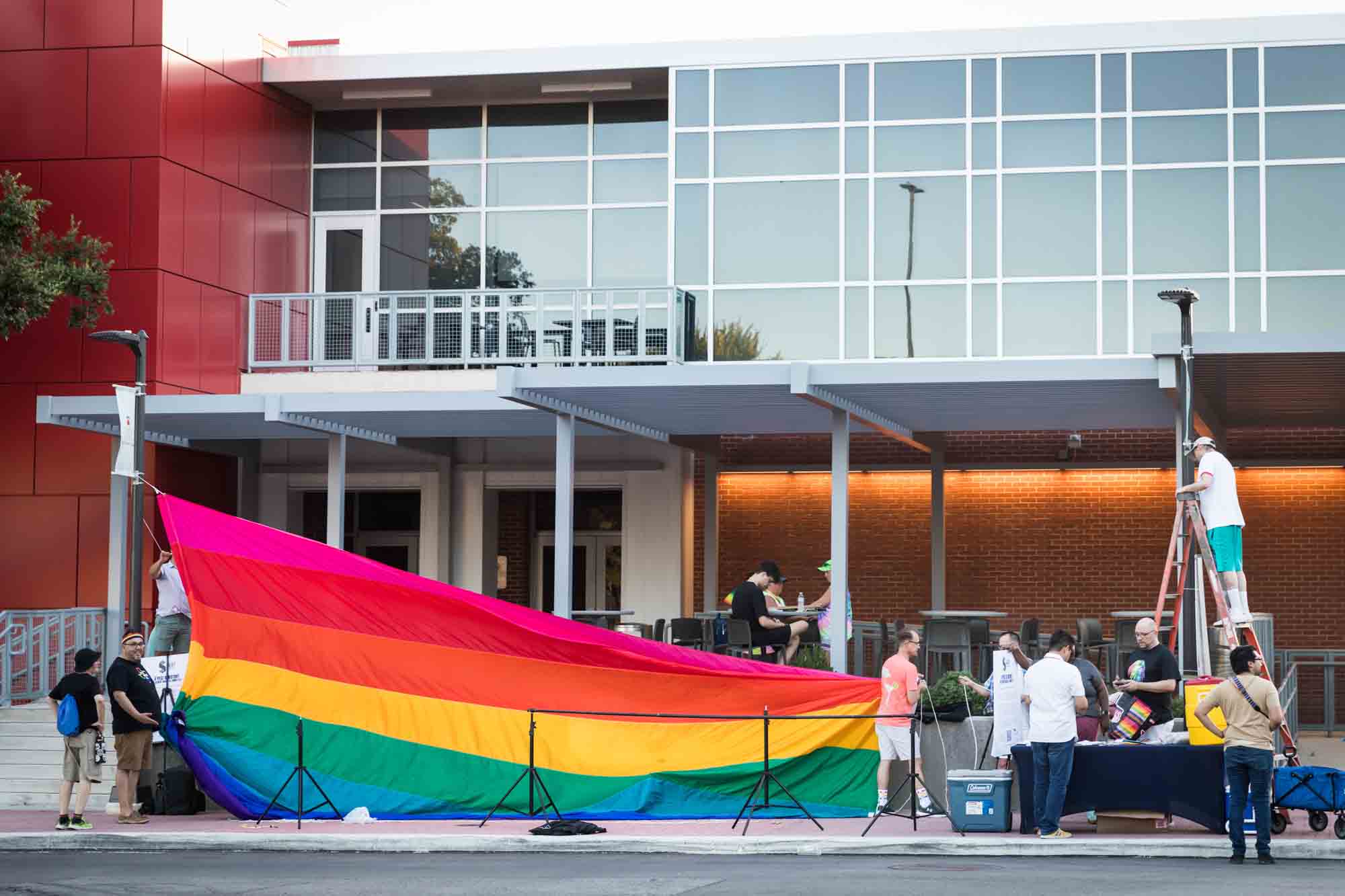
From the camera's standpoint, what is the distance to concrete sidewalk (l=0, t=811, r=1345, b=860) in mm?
13266

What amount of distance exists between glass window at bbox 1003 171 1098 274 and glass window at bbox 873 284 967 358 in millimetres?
649

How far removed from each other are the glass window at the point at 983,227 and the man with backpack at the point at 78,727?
1182 centimetres

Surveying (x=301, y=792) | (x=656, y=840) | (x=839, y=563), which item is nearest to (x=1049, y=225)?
(x=839, y=563)

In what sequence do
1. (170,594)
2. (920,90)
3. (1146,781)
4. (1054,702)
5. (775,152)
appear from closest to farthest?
(1054,702) → (1146,781) → (170,594) → (920,90) → (775,152)

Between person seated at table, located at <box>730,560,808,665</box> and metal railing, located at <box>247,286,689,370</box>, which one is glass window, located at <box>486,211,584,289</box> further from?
person seated at table, located at <box>730,560,808,665</box>

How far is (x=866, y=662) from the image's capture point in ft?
81.3

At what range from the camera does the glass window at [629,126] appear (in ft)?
81.7

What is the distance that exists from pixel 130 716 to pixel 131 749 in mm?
326

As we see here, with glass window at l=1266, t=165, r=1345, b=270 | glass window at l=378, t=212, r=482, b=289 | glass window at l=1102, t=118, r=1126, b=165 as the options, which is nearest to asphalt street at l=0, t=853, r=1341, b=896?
glass window at l=1266, t=165, r=1345, b=270

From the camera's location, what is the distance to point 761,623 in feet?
60.8

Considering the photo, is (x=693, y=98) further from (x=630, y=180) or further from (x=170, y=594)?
(x=170, y=594)

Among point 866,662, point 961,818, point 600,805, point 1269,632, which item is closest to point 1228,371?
point 1269,632

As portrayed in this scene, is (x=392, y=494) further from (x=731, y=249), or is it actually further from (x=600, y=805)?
(x=600, y=805)

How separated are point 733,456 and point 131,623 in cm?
1021
